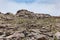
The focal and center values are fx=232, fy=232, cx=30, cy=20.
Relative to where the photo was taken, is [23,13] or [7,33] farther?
[23,13]

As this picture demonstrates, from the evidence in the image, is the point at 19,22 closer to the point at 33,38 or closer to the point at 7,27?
the point at 7,27

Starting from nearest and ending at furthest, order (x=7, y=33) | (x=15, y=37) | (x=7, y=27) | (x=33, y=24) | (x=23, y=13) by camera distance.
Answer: (x=15, y=37) → (x=7, y=33) → (x=7, y=27) → (x=33, y=24) → (x=23, y=13)

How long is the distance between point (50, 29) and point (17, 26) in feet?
7.53

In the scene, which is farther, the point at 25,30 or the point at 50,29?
the point at 50,29

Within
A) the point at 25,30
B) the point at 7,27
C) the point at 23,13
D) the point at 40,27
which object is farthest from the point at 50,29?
the point at 23,13

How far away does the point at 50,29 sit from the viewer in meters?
15.9

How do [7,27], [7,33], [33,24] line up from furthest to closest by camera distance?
[33,24], [7,27], [7,33]

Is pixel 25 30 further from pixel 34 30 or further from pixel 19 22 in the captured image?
pixel 19 22

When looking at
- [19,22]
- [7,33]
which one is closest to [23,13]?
[19,22]

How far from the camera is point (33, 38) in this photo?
546 inches

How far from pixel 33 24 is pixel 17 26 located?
1.49m

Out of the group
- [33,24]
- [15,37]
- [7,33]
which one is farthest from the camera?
[33,24]

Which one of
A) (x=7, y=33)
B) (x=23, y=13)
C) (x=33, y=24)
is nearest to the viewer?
(x=7, y=33)

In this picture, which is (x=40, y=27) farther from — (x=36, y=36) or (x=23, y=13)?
(x=23, y=13)
